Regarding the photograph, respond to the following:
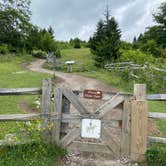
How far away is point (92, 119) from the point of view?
5.71 metres

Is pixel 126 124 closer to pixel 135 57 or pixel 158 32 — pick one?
pixel 135 57

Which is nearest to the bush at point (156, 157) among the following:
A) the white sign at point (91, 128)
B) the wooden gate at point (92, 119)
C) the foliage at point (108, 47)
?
the wooden gate at point (92, 119)

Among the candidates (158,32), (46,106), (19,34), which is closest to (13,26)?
(19,34)

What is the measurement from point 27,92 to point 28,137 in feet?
2.74

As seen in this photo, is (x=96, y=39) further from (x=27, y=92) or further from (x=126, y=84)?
(x=27, y=92)

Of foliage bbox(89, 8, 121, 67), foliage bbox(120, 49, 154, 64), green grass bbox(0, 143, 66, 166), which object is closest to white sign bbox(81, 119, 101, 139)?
green grass bbox(0, 143, 66, 166)

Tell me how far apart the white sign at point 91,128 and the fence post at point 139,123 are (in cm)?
60

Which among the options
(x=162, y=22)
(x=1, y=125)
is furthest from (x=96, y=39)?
(x=1, y=125)

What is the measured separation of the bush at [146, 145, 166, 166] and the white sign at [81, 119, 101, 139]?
955 mm

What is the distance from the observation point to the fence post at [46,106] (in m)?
5.76

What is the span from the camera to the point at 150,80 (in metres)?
17.3

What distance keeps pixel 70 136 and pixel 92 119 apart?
0.51 meters

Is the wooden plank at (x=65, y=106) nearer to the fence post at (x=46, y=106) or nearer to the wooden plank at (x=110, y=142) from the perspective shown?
the fence post at (x=46, y=106)

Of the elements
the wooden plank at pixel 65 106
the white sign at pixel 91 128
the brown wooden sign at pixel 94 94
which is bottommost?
the white sign at pixel 91 128
